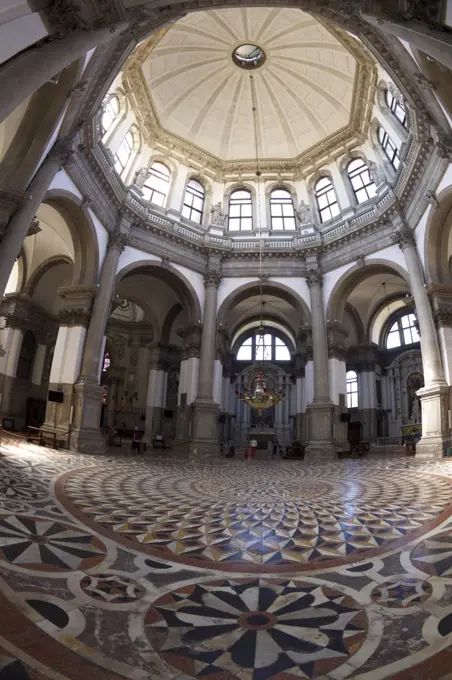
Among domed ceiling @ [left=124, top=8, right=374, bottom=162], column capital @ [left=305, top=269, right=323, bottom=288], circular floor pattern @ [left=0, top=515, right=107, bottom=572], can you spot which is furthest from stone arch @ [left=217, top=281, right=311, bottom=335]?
circular floor pattern @ [left=0, top=515, right=107, bottom=572]

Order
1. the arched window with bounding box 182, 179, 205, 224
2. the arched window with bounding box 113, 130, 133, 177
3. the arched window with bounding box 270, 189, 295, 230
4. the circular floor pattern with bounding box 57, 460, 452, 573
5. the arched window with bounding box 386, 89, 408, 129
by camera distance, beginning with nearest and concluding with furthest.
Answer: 1. the circular floor pattern with bounding box 57, 460, 452, 573
2. the arched window with bounding box 386, 89, 408, 129
3. the arched window with bounding box 113, 130, 133, 177
4. the arched window with bounding box 182, 179, 205, 224
5. the arched window with bounding box 270, 189, 295, 230

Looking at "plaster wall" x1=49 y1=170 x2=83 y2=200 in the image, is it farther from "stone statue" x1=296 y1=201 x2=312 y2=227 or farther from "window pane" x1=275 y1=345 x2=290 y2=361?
"window pane" x1=275 y1=345 x2=290 y2=361

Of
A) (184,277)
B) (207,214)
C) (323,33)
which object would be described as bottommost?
(184,277)

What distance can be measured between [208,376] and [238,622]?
14.2 m

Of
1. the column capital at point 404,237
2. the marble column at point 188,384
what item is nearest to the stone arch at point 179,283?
the marble column at point 188,384

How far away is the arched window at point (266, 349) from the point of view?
28.5 metres

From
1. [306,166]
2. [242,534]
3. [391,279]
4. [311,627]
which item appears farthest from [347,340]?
[311,627]

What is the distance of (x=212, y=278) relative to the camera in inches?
710

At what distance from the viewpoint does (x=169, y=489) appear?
6.55 metres

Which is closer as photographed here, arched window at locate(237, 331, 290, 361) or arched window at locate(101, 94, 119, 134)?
arched window at locate(101, 94, 119, 134)

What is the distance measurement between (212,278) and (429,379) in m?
10.1

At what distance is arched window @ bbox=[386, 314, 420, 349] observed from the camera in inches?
883

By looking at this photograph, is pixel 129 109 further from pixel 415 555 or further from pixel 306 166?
pixel 415 555

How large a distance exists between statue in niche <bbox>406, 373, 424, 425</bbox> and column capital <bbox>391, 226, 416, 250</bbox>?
9.29 m
